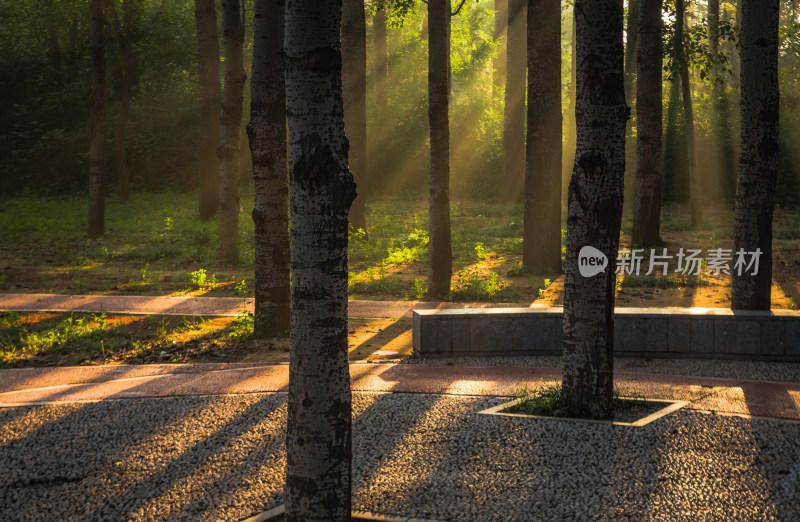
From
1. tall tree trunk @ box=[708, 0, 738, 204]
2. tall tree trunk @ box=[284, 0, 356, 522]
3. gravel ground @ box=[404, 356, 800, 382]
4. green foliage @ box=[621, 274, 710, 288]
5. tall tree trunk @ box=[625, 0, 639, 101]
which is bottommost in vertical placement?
gravel ground @ box=[404, 356, 800, 382]

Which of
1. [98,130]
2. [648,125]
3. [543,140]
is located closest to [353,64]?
[543,140]

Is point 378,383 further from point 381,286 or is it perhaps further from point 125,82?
point 125,82

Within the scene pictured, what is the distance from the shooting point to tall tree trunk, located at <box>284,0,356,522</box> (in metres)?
3.97

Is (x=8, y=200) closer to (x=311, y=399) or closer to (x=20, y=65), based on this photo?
(x=20, y=65)

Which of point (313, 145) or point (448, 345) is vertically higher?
point (313, 145)

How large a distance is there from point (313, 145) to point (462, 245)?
52.0 ft

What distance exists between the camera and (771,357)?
8984mm

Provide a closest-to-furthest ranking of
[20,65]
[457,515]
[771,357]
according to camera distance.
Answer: [457,515] < [771,357] < [20,65]

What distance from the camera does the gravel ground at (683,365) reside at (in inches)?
331

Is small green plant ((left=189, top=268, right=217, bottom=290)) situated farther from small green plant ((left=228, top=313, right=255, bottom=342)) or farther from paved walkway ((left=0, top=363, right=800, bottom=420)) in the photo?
paved walkway ((left=0, top=363, right=800, bottom=420))

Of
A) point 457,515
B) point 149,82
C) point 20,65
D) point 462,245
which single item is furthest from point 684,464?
point 20,65

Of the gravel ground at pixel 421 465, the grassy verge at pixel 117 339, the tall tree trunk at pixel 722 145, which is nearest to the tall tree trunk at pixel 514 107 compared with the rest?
the tall tree trunk at pixel 722 145

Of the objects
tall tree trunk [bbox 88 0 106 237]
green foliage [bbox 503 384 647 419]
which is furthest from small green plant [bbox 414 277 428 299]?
tall tree trunk [bbox 88 0 106 237]

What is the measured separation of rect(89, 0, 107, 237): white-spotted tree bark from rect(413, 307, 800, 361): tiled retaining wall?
15567 mm
